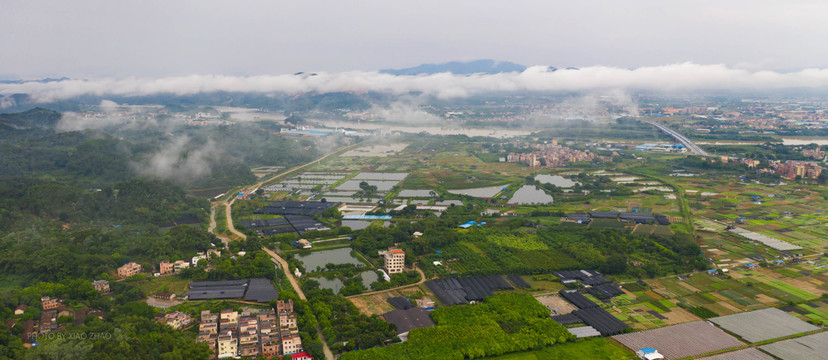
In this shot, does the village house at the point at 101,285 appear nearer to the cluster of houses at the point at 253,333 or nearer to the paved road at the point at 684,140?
the cluster of houses at the point at 253,333

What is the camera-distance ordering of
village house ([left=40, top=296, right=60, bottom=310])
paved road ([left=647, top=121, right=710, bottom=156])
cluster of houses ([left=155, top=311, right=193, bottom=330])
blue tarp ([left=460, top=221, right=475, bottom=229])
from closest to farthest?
cluster of houses ([left=155, top=311, right=193, bottom=330]), village house ([left=40, top=296, right=60, bottom=310]), blue tarp ([left=460, top=221, right=475, bottom=229]), paved road ([left=647, top=121, right=710, bottom=156])

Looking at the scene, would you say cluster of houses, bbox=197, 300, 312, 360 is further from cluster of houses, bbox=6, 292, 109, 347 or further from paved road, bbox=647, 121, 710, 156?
paved road, bbox=647, 121, 710, 156

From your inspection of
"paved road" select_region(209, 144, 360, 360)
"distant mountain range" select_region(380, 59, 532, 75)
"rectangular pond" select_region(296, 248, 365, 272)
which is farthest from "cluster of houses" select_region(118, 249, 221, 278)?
"distant mountain range" select_region(380, 59, 532, 75)

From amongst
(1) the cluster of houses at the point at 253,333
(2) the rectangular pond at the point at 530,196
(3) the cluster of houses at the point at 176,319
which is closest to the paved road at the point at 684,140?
(2) the rectangular pond at the point at 530,196

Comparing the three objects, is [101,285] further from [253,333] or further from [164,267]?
[253,333]

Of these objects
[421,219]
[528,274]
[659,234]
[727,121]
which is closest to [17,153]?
[421,219]

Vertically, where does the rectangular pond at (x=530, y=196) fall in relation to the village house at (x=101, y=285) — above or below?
below
